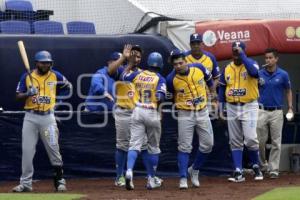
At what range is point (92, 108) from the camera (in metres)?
11.7

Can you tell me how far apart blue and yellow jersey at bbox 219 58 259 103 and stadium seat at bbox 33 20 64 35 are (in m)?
4.14

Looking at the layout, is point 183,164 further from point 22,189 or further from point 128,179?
point 22,189

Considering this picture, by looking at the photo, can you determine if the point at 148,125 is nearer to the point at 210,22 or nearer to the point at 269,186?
the point at 269,186

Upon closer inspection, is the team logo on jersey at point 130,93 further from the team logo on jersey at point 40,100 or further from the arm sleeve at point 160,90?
the team logo on jersey at point 40,100

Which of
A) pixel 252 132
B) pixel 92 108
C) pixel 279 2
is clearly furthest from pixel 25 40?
pixel 279 2

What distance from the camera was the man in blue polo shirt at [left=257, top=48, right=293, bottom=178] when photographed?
11523 millimetres

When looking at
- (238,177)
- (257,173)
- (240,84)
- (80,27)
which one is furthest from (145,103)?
(80,27)

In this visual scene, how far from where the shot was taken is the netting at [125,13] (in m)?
13.6

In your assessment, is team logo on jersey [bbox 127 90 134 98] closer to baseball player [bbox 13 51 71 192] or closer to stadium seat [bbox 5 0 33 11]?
baseball player [bbox 13 51 71 192]

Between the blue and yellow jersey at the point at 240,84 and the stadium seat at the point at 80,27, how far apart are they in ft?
13.9

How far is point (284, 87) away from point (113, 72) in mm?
2952

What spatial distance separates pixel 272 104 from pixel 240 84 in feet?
3.50

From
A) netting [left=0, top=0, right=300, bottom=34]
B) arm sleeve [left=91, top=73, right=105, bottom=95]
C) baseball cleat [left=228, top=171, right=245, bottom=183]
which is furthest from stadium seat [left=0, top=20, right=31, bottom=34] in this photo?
baseball cleat [left=228, top=171, right=245, bottom=183]

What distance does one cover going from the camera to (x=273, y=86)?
454 inches
